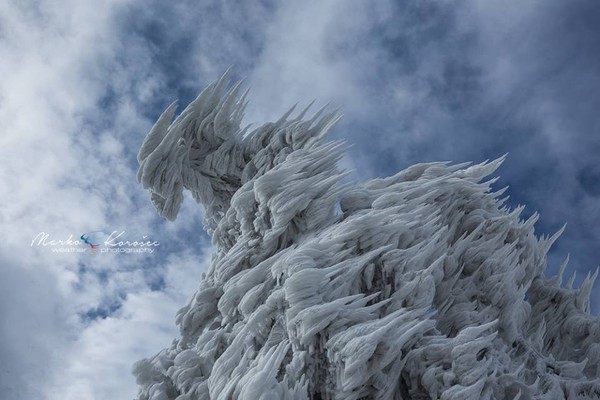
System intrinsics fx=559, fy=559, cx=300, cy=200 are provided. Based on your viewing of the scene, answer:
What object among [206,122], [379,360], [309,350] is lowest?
[379,360]

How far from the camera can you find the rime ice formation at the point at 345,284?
393 inches

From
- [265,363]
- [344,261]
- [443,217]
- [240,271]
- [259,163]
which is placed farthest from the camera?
[259,163]

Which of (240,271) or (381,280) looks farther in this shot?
(240,271)

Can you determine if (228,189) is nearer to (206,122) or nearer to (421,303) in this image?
(206,122)

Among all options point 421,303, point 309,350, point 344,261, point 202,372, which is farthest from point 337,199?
point 202,372

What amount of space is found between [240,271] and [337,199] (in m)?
2.78

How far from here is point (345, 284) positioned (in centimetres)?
1086

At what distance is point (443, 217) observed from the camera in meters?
14.1

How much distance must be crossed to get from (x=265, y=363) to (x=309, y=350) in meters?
0.92

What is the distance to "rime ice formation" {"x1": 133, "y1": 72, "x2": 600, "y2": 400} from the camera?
999cm

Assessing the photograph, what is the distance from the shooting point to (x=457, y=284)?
13289mm

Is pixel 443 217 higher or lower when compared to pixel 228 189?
lower

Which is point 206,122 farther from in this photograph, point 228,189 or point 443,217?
point 443,217

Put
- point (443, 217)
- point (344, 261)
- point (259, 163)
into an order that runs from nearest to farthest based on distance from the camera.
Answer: point (344, 261) → point (443, 217) → point (259, 163)
